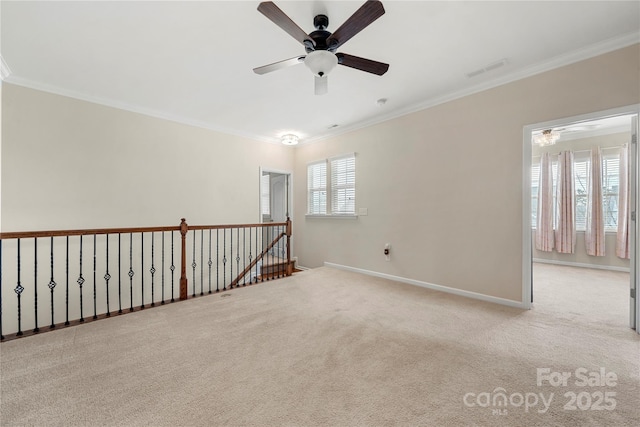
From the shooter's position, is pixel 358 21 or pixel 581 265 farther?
pixel 581 265

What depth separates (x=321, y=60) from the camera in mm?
2057

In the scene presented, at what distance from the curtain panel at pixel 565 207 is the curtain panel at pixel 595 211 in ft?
0.76

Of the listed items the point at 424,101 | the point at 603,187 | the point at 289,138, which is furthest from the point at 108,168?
the point at 603,187

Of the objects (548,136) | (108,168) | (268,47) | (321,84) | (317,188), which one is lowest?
(317,188)

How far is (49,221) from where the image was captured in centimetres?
321

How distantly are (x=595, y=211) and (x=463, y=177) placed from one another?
12.9ft

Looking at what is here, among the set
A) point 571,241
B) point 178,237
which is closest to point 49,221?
point 178,237

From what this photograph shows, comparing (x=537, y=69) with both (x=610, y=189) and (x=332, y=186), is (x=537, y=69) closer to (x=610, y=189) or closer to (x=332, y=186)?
(x=332, y=186)

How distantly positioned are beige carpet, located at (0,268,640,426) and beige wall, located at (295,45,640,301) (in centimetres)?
77

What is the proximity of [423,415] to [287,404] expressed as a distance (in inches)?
30.8

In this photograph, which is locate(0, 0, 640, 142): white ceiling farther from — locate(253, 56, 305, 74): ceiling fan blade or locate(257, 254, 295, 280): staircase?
locate(257, 254, 295, 280): staircase

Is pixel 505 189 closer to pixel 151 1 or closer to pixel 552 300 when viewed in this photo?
pixel 552 300

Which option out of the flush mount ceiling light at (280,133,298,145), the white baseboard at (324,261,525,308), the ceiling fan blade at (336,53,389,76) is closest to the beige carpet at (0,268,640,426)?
the white baseboard at (324,261,525,308)

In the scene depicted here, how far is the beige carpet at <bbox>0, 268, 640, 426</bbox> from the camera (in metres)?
1.43
